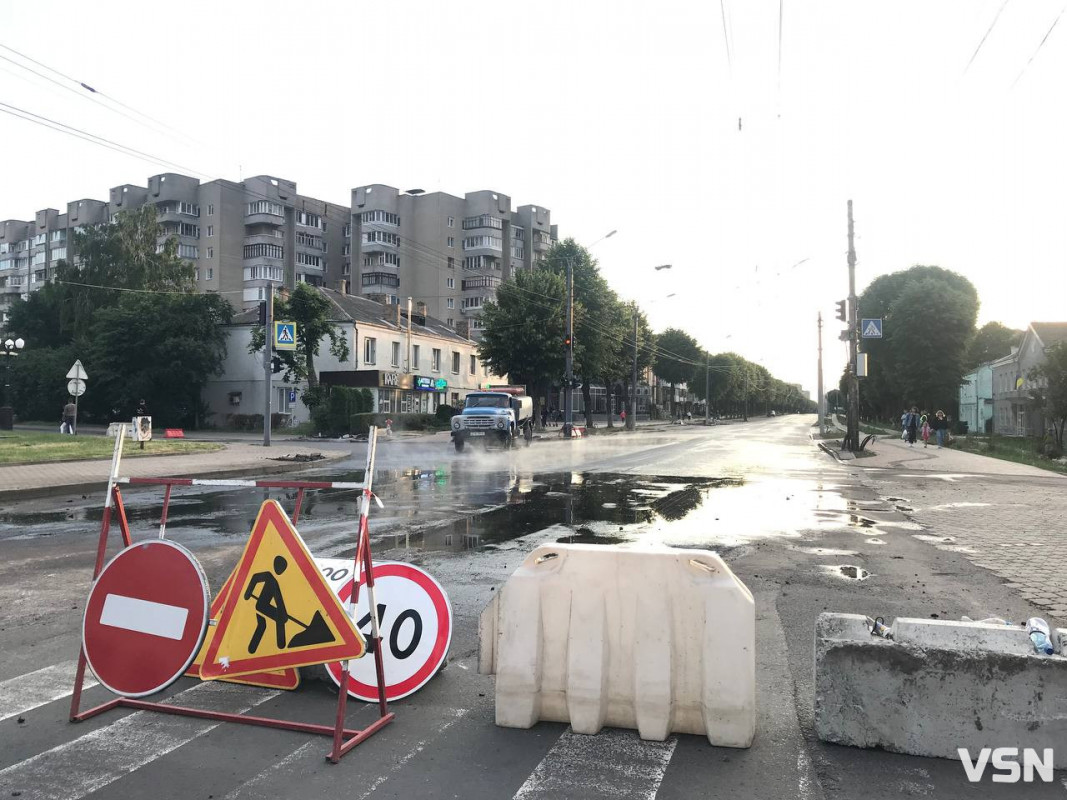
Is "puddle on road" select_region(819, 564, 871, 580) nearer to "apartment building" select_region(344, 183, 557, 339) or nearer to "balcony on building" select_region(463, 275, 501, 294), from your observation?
"apartment building" select_region(344, 183, 557, 339)

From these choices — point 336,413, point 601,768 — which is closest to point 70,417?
point 336,413

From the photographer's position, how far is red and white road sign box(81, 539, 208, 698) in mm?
3826

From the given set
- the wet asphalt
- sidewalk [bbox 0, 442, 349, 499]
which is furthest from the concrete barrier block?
sidewalk [bbox 0, 442, 349, 499]

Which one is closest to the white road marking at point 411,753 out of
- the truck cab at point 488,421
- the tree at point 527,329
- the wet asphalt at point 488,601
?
the wet asphalt at point 488,601

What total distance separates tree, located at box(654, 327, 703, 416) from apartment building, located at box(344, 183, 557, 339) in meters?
21.5

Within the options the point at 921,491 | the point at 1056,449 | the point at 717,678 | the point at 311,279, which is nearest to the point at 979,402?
the point at 1056,449

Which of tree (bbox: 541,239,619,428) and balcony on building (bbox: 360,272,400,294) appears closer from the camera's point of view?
tree (bbox: 541,239,619,428)

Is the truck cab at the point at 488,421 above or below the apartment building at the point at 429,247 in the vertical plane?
below

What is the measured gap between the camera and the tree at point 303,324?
4436 centimetres

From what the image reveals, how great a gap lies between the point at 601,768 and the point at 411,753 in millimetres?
868

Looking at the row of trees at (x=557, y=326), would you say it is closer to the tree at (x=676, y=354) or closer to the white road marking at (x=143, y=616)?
the tree at (x=676, y=354)

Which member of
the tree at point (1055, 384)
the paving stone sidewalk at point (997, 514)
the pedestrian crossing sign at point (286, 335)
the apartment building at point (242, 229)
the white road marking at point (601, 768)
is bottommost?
the paving stone sidewalk at point (997, 514)

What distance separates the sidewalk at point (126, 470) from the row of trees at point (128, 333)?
29274mm

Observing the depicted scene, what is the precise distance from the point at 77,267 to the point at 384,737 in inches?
2618
